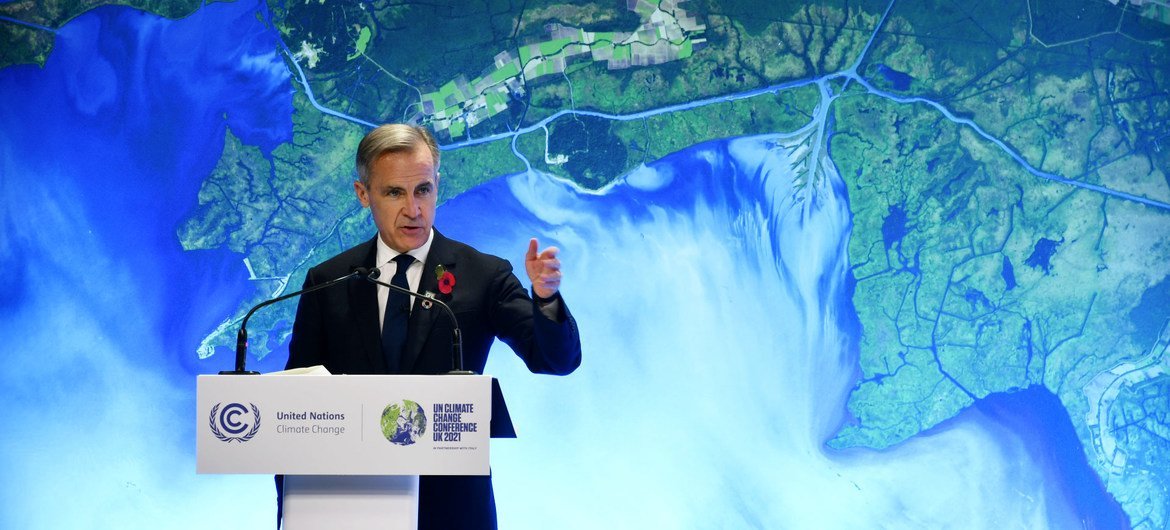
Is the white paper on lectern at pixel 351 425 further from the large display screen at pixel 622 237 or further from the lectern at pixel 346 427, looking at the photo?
the large display screen at pixel 622 237

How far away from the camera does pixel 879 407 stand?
412 cm

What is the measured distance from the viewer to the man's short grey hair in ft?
7.86

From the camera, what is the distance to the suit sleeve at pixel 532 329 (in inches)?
85.2

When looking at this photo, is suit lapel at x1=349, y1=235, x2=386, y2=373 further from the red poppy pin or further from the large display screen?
the large display screen

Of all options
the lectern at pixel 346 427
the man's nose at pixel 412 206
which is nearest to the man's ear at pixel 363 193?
the man's nose at pixel 412 206

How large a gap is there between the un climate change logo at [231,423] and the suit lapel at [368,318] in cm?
50

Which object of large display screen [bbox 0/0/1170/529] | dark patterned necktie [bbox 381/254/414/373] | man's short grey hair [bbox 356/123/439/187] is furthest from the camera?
large display screen [bbox 0/0/1170/529]

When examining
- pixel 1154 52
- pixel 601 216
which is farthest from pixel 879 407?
pixel 1154 52

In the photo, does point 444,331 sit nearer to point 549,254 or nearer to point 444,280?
point 444,280

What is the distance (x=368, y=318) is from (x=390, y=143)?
1.27 feet

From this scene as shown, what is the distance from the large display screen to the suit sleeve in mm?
1639

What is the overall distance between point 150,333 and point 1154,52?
3.97m

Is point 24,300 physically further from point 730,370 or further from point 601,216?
Answer: point 730,370

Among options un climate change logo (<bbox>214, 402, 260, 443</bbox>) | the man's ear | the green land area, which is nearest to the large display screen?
the green land area
